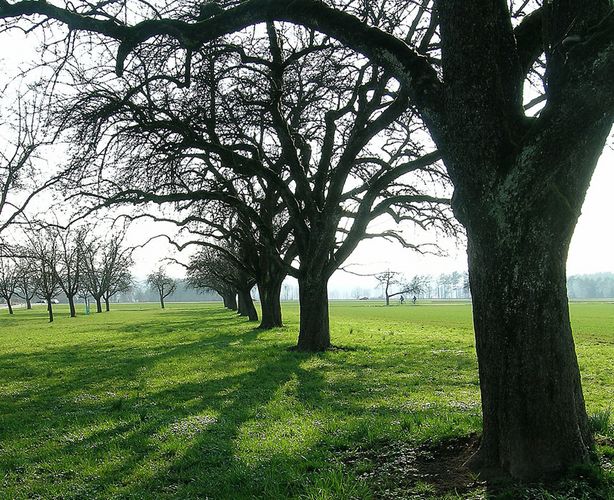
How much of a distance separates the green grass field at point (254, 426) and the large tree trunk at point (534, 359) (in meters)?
0.34

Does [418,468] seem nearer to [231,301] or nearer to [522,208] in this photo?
[522,208]

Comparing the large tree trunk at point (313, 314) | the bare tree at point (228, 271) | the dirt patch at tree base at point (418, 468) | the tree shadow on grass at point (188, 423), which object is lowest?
the tree shadow on grass at point (188, 423)

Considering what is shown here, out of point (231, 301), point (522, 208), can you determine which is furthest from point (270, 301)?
point (231, 301)

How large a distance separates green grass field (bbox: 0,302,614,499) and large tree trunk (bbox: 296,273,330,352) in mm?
821

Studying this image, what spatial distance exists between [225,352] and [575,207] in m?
14.1

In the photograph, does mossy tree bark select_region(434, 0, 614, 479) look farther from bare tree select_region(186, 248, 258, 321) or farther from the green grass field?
bare tree select_region(186, 248, 258, 321)

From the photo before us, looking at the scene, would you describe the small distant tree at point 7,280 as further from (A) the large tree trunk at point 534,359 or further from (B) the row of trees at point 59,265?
(A) the large tree trunk at point 534,359

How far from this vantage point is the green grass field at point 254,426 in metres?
4.83

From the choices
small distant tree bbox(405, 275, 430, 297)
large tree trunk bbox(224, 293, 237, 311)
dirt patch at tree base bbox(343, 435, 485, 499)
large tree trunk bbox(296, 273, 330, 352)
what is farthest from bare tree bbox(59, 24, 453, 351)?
large tree trunk bbox(224, 293, 237, 311)

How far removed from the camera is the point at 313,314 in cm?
1579

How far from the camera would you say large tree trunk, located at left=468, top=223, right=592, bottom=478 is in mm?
4262

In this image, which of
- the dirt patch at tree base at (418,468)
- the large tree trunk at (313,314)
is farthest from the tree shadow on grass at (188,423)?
the large tree trunk at (313,314)

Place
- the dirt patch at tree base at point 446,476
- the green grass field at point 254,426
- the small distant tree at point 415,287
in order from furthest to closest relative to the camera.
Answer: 1. the small distant tree at point 415,287
2. the green grass field at point 254,426
3. the dirt patch at tree base at point 446,476

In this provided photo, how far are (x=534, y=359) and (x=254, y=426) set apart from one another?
443cm
